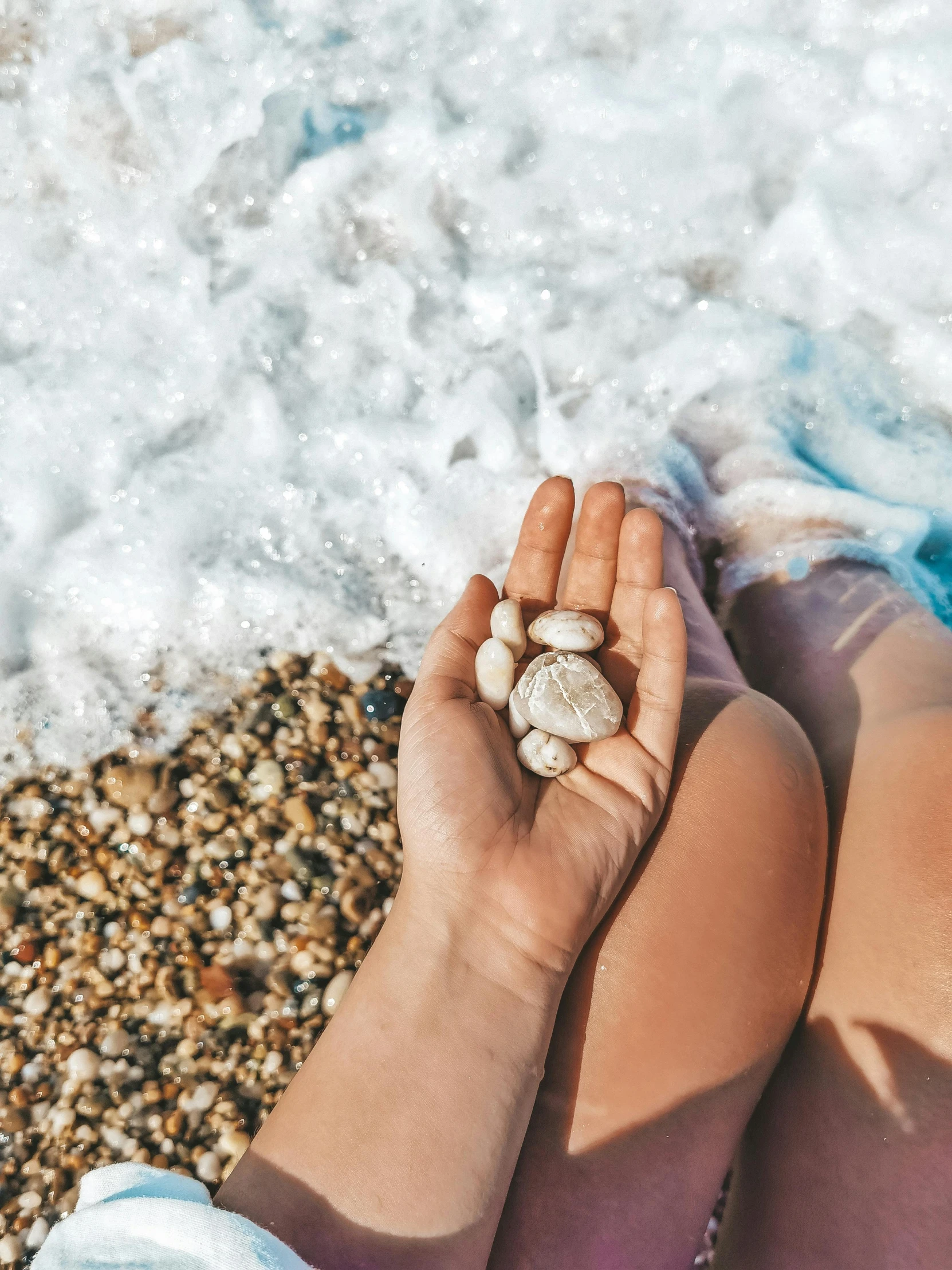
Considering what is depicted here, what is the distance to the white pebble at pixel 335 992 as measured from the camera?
7.62 ft

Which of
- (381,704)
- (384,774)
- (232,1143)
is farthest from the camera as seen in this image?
(381,704)

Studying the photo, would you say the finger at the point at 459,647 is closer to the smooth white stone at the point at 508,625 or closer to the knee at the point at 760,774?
the smooth white stone at the point at 508,625

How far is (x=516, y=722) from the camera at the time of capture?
204cm

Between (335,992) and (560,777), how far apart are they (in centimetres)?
94

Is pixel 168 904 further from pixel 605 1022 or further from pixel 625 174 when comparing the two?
pixel 625 174

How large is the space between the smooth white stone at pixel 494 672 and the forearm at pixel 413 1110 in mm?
510

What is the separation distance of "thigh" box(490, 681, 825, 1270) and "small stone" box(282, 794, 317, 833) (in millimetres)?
1000

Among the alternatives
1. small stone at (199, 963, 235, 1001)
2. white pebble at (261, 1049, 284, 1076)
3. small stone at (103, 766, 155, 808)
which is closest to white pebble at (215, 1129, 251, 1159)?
white pebble at (261, 1049, 284, 1076)

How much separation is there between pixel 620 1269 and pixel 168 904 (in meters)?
1.50

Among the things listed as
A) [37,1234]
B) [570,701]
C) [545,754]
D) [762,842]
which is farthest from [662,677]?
[37,1234]

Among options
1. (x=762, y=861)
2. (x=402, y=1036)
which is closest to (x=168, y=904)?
(x=402, y=1036)

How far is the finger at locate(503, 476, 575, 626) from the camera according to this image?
7.39ft

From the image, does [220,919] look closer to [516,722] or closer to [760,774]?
[516,722]

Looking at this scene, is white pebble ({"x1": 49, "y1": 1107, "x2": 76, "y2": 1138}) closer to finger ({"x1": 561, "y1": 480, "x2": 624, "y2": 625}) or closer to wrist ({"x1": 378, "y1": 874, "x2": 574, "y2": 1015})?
wrist ({"x1": 378, "y1": 874, "x2": 574, "y2": 1015})
